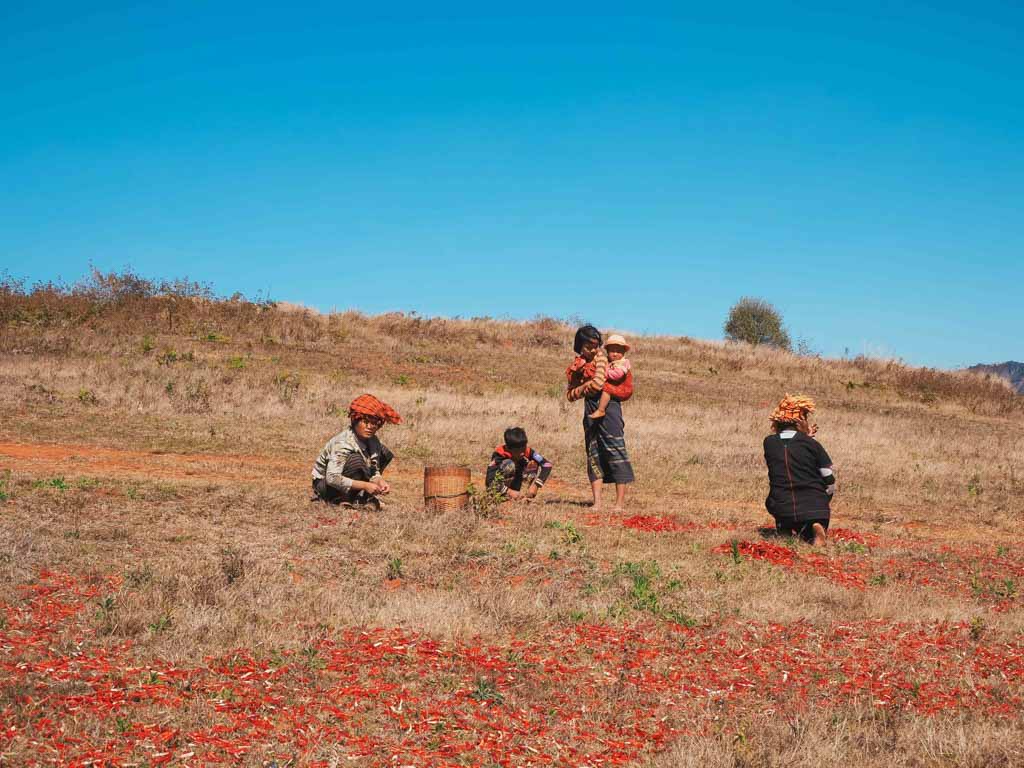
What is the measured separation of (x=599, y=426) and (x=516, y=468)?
1.28 meters

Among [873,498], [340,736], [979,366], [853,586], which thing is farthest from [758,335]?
[340,736]

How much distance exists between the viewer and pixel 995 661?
607 cm

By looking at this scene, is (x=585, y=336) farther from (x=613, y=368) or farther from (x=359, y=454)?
(x=359, y=454)

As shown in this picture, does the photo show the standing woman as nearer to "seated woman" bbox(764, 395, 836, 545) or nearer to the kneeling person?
the kneeling person

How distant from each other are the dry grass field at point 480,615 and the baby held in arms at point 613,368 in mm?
1350

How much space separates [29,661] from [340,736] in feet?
6.59

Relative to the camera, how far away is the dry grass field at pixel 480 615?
460 cm

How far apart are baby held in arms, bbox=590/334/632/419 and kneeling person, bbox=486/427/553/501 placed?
3.40ft

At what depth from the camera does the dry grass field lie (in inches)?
181

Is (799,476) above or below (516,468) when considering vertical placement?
above

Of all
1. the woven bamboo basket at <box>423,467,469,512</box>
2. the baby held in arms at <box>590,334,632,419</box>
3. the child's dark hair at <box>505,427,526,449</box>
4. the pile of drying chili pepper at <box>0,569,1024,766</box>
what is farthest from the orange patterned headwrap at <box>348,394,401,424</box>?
the pile of drying chili pepper at <box>0,569,1024,766</box>

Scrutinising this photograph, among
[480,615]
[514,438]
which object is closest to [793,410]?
[514,438]

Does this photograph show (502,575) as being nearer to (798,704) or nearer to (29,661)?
(798,704)

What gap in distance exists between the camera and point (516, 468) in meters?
11.6
